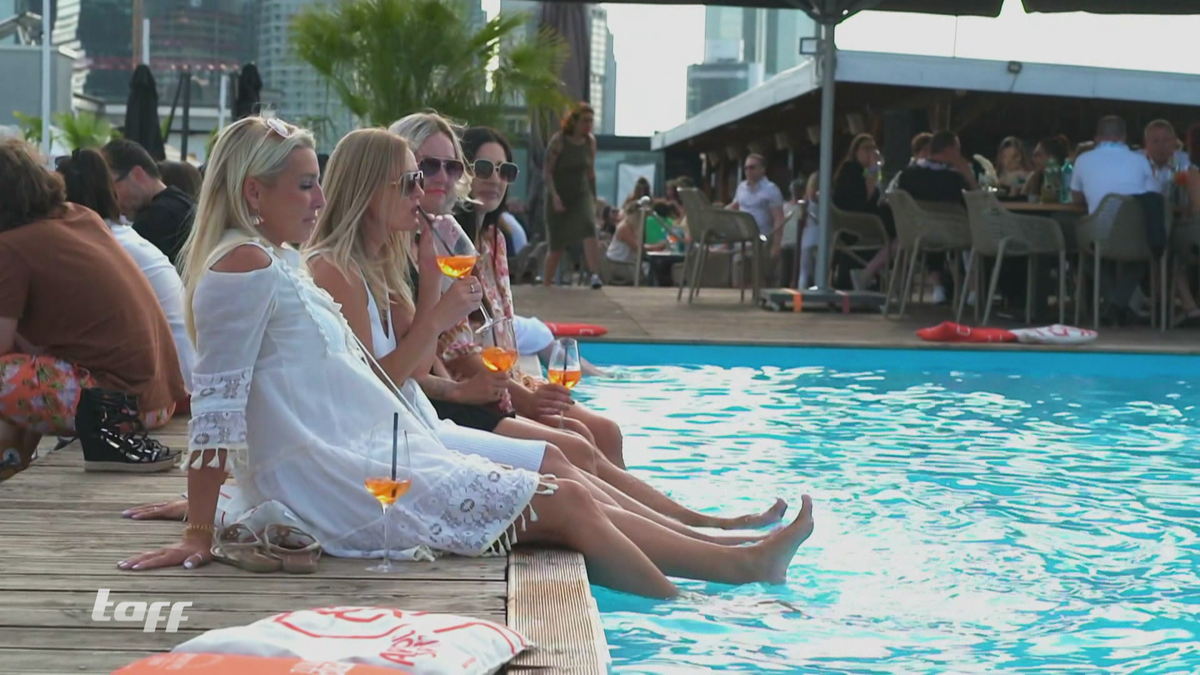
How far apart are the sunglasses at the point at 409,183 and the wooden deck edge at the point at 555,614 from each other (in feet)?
2.86

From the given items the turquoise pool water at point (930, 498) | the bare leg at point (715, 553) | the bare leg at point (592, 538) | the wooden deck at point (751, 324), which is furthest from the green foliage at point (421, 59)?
the bare leg at point (592, 538)

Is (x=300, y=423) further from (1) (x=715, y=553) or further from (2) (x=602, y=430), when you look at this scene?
(2) (x=602, y=430)

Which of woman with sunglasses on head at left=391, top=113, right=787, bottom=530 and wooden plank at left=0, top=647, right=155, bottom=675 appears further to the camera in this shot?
woman with sunglasses on head at left=391, top=113, right=787, bottom=530

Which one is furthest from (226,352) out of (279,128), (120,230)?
(120,230)

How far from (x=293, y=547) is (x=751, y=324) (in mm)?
7686

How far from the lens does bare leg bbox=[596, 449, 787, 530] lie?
446 centimetres

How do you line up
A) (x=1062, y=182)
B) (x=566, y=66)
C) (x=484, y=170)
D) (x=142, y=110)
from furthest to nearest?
1. (x=566, y=66)
2. (x=142, y=110)
3. (x=1062, y=182)
4. (x=484, y=170)

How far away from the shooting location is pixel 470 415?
13.7ft

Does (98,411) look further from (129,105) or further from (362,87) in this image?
(362,87)

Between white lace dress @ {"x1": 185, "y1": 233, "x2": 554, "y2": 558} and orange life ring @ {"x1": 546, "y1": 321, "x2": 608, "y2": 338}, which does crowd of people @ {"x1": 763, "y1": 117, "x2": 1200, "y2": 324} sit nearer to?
orange life ring @ {"x1": 546, "y1": 321, "x2": 608, "y2": 338}

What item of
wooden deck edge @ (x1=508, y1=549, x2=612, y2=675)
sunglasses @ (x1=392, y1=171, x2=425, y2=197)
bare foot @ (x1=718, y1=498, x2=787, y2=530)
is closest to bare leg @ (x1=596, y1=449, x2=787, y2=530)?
bare foot @ (x1=718, y1=498, x2=787, y2=530)

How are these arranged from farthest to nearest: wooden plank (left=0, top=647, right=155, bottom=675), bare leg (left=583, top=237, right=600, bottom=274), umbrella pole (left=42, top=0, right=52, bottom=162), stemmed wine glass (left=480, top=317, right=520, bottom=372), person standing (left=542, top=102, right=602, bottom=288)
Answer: umbrella pole (left=42, top=0, right=52, bottom=162) < bare leg (left=583, top=237, right=600, bottom=274) < person standing (left=542, top=102, right=602, bottom=288) < stemmed wine glass (left=480, top=317, right=520, bottom=372) < wooden plank (left=0, top=647, right=155, bottom=675)

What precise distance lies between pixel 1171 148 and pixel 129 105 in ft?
27.4

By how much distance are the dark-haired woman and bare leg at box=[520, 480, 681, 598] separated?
234cm
